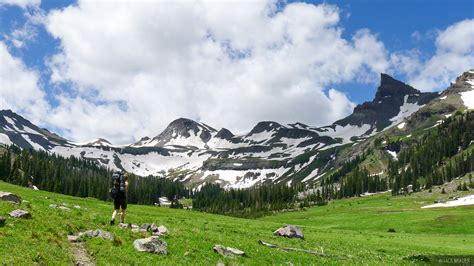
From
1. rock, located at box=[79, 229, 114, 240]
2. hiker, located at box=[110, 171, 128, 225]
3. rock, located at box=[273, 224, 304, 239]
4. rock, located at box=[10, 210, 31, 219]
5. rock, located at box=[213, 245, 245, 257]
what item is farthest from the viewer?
rock, located at box=[273, 224, 304, 239]

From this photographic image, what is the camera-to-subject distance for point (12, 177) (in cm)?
15888

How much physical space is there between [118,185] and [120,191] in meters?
0.50

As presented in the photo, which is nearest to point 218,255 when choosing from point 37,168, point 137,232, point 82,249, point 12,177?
point 137,232

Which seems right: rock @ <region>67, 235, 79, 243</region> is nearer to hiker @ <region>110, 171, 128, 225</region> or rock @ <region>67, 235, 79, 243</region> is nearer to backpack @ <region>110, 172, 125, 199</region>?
hiker @ <region>110, 171, 128, 225</region>

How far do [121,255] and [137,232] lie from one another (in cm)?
515

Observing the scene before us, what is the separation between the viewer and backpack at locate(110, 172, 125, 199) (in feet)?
96.4

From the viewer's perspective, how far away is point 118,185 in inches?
1170

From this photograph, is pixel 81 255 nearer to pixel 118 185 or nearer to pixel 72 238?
pixel 72 238

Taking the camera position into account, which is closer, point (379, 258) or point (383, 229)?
point (379, 258)

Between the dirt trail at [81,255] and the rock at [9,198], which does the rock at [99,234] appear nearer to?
the dirt trail at [81,255]

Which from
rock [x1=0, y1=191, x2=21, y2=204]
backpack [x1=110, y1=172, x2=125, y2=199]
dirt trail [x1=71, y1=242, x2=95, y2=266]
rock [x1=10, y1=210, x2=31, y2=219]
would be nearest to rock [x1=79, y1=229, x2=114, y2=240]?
dirt trail [x1=71, y1=242, x2=95, y2=266]

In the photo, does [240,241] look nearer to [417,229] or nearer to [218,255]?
[218,255]

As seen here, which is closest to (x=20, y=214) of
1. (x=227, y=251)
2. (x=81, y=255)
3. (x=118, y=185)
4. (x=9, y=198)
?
(x=81, y=255)

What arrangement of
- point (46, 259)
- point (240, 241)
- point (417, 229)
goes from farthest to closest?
1. point (417, 229)
2. point (240, 241)
3. point (46, 259)
